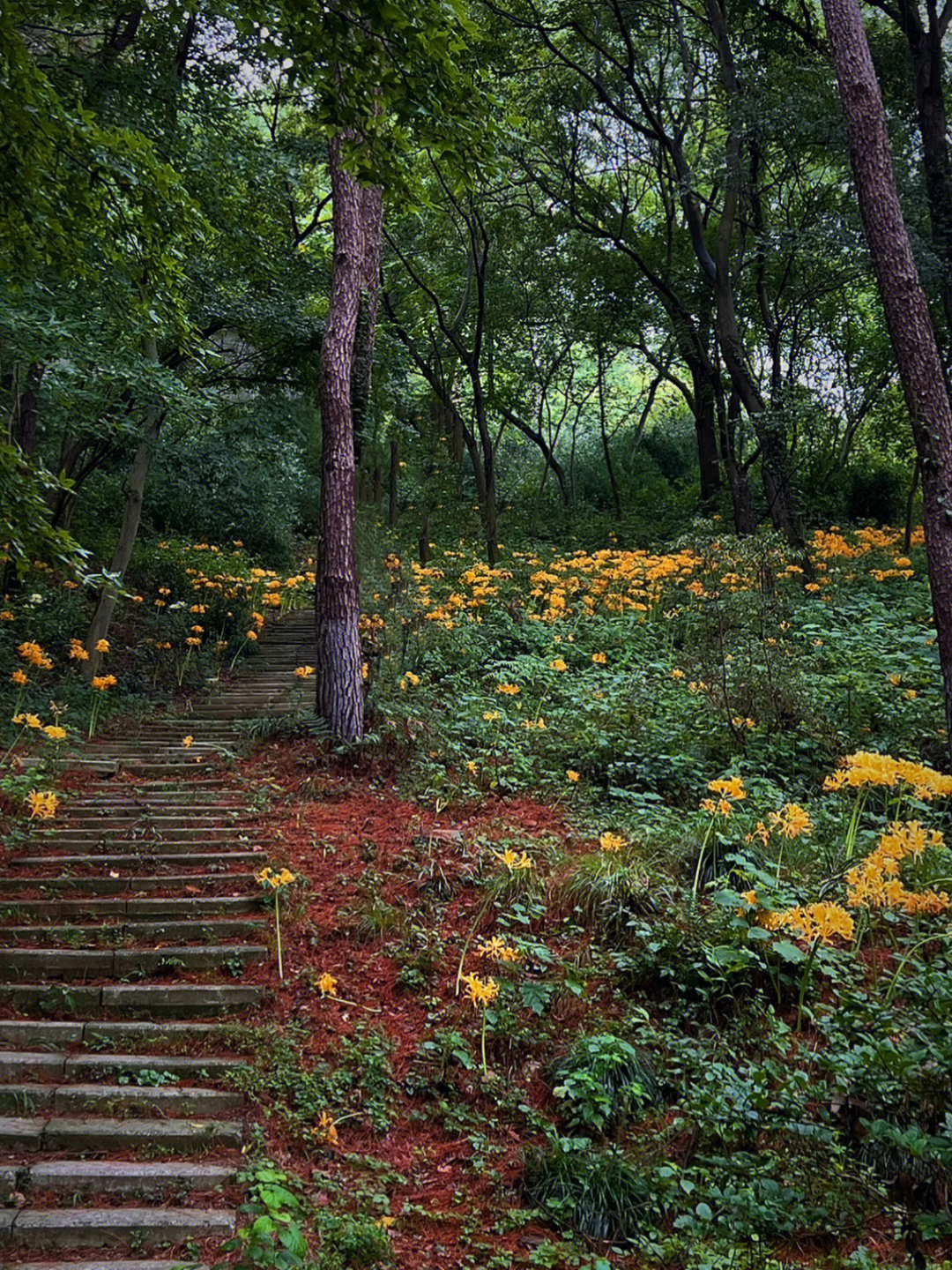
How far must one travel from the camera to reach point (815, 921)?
9.48 feet

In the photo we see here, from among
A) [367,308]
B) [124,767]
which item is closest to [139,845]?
[124,767]

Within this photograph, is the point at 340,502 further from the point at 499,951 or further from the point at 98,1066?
the point at 98,1066

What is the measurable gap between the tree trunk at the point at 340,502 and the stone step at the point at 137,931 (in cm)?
243

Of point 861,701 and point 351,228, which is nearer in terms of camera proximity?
point 861,701

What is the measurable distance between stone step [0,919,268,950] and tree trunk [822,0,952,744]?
15.5ft

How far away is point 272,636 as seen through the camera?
12.3 m

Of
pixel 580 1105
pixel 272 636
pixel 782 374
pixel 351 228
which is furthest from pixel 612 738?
pixel 782 374

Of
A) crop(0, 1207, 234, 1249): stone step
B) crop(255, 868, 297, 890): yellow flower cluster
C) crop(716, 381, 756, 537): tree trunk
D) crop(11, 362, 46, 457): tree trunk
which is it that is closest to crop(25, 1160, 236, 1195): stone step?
crop(0, 1207, 234, 1249): stone step

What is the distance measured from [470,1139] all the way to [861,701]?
189 inches

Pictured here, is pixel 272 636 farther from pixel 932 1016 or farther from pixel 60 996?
pixel 932 1016

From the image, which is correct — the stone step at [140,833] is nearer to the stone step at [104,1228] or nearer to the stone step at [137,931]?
the stone step at [137,931]

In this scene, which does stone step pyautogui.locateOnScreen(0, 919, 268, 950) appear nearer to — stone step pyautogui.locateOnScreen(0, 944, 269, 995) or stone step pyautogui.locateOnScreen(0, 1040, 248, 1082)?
stone step pyautogui.locateOnScreen(0, 944, 269, 995)

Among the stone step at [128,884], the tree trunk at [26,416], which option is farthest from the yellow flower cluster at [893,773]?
the tree trunk at [26,416]

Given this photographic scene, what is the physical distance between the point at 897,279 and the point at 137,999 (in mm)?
6533
